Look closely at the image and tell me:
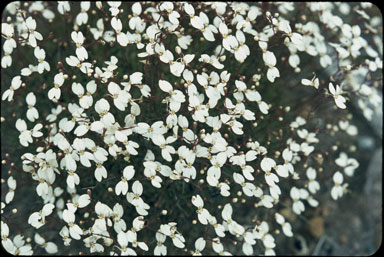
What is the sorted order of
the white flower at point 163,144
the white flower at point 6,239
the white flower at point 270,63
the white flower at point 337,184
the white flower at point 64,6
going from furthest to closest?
the white flower at point 337,184, the white flower at point 64,6, the white flower at point 270,63, the white flower at point 6,239, the white flower at point 163,144

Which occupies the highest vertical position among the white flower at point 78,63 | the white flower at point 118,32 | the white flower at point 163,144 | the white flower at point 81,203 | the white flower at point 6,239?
the white flower at point 118,32

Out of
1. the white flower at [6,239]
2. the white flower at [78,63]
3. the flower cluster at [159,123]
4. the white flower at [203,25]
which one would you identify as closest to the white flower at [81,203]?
the flower cluster at [159,123]

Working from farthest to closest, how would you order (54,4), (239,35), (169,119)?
(54,4), (239,35), (169,119)

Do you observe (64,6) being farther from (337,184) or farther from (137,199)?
(337,184)

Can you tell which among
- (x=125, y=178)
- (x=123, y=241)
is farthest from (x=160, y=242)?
(x=125, y=178)

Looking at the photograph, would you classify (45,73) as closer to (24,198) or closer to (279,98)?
(24,198)

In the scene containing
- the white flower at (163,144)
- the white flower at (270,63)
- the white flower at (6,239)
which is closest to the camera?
the white flower at (163,144)

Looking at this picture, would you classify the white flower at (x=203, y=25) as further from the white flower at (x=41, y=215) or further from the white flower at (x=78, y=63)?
the white flower at (x=41, y=215)

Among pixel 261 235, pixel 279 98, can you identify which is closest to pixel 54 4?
pixel 279 98

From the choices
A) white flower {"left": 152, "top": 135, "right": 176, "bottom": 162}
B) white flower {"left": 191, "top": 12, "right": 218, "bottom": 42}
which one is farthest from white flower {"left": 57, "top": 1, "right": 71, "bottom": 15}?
white flower {"left": 152, "top": 135, "right": 176, "bottom": 162}
